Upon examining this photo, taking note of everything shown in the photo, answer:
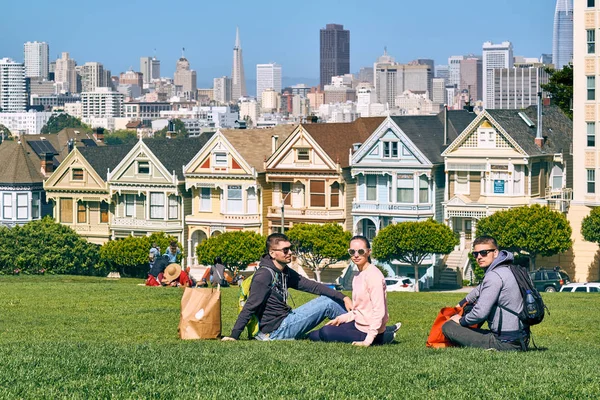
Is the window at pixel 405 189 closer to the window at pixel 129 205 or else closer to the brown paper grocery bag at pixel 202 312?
the window at pixel 129 205

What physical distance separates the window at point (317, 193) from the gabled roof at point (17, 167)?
17433 mm

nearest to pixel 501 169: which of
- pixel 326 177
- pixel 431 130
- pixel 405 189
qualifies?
pixel 405 189

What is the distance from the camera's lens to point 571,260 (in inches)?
2251

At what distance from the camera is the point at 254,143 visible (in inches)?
2596

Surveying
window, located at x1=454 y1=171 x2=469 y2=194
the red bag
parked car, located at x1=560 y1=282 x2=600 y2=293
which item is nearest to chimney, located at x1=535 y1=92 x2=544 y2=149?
window, located at x1=454 y1=171 x2=469 y2=194

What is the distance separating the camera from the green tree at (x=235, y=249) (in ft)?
192

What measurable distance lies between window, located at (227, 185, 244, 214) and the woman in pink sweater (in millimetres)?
46184

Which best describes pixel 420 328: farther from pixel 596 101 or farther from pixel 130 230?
pixel 130 230

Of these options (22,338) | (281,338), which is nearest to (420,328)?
(281,338)

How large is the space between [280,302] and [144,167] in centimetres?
4863

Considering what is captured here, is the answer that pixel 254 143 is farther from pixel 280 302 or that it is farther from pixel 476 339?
pixel 476 339

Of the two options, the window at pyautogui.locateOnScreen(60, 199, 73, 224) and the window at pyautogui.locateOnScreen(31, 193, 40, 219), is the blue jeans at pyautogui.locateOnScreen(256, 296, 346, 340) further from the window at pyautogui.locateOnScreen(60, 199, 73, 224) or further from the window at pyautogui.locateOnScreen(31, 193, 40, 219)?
the window at pyautogui.locateOnScreen(31, 193, 40, 219)

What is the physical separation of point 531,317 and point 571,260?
1618 inches

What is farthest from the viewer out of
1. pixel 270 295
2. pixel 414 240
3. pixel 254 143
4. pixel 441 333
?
pixel 254 143
